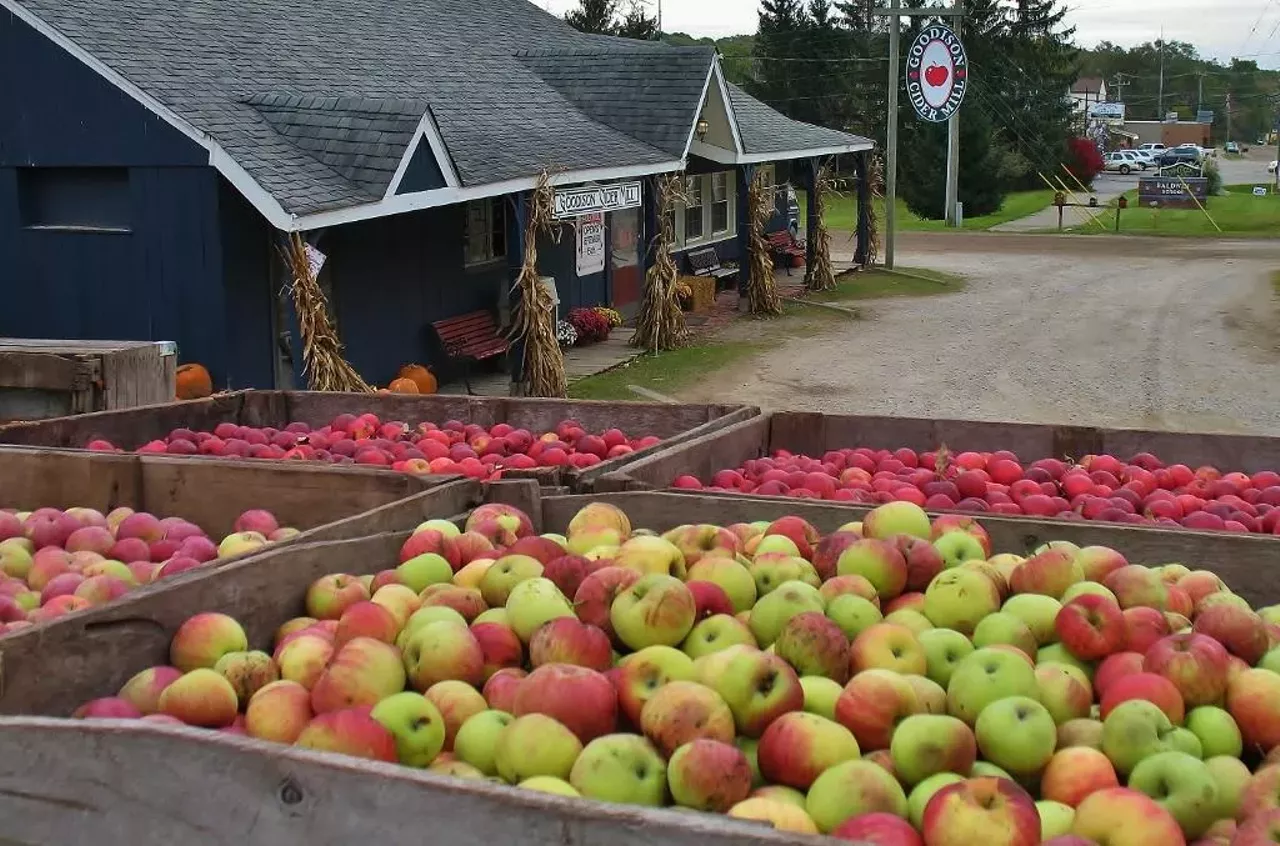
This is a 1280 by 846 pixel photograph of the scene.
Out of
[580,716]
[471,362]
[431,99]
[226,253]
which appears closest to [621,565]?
[580,716]

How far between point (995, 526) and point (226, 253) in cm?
986

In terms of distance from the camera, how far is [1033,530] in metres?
4.70

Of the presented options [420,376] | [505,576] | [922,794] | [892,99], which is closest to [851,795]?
[922,794]

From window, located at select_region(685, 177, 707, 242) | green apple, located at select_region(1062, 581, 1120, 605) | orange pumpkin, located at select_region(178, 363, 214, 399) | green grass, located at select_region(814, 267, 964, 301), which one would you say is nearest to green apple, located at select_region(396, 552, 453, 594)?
green apple, located at select_region(1062, 581, 1120, 605)

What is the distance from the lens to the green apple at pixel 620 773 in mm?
2736

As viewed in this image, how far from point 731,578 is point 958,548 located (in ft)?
2.64

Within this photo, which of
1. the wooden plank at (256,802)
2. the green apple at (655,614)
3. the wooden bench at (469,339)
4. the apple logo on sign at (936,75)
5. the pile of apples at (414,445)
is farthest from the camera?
the apple logo on sign at (936,75)

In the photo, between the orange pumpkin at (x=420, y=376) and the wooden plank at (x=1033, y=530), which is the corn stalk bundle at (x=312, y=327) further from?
the wooden plank at (x=1033, y=530)

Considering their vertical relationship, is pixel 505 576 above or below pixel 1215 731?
above

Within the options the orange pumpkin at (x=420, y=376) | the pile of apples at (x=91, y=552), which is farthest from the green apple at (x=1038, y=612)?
the orange pumpkin at (x=420, y=376)

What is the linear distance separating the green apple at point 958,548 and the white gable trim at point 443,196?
9.07m

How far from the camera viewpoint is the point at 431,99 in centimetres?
1848

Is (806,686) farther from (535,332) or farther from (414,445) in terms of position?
(535,332)

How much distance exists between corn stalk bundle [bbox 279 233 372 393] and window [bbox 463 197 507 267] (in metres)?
5.23
